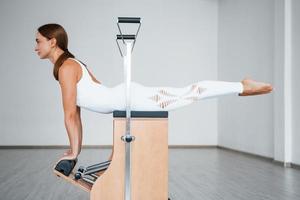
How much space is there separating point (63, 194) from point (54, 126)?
5532mm

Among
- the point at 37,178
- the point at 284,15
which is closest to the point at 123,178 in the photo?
the point at 37,178

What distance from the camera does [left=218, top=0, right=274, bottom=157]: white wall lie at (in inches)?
270

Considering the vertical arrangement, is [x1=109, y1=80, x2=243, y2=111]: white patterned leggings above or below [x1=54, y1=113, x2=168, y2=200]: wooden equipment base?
above

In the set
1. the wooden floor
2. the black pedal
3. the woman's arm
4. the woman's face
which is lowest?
the wooden floor

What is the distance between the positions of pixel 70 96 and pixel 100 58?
6.87 meters

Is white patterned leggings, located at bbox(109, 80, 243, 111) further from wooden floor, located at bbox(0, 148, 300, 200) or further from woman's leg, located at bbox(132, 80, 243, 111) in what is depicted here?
wooden floor, located at bbox(0, 148, 300, 200)

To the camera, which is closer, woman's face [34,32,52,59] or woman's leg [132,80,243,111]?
woman's leg [132,80,243,111]

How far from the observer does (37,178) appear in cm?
455

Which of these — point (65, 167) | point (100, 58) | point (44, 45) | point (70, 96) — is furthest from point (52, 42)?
point (100, 58)

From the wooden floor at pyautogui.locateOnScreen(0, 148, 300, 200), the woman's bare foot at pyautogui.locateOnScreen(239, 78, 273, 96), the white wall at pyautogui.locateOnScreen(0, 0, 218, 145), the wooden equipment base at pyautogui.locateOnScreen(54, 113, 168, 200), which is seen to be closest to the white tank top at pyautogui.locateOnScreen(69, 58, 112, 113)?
the wooden equipment base at pyautogui.locateOnScreen(54, 113, 168, 200)

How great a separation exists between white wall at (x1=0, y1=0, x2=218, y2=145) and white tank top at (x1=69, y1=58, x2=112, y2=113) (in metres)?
6.63

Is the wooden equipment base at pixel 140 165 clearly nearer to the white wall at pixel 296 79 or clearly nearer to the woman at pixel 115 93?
the woman at pixel 115 93

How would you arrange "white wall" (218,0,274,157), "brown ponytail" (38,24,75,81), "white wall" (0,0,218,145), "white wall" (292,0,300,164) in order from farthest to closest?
"white wall" (0,0,218,145) < "white wall" (218,0,274,157) < "white wall" (292,0,300,164) < "brown ponytail" (38,24,75,81)

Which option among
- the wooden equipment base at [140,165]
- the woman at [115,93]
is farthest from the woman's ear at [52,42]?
the wooden equipment base at [140,165]
